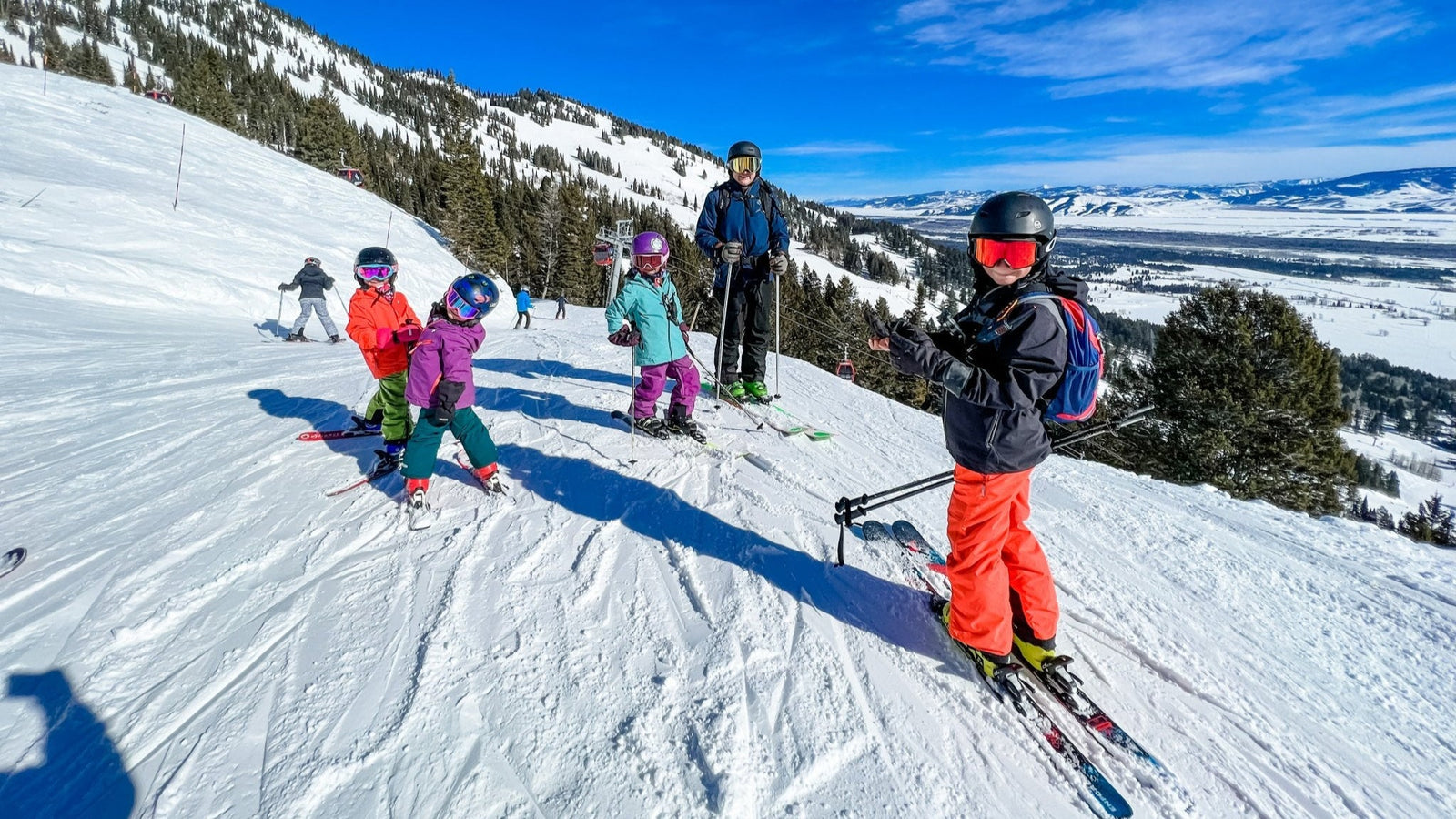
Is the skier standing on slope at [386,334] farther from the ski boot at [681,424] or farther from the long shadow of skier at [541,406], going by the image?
the ski boot at [681,424]

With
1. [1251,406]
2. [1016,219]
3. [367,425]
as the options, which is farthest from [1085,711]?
[1251,406]

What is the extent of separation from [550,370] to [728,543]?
228 inches

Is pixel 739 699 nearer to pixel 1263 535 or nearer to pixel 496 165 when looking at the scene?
pixel 1263 535

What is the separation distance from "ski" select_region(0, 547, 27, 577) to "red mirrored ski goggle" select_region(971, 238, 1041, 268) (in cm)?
571

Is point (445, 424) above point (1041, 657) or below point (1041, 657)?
above

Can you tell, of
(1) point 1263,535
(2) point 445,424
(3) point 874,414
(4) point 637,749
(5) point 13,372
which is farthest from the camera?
(3) point 874,414

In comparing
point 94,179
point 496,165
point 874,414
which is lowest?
point 874,414

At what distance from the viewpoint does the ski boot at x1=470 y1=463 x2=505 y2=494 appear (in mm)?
4594

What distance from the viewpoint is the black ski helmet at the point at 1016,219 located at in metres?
2.67

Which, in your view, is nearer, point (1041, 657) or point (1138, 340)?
point (1041, 657)

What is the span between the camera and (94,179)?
1850 centimetres

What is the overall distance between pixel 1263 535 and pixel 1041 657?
382 cm

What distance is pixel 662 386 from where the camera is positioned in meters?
6.02

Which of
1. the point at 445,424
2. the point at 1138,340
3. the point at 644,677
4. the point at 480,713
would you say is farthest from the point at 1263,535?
the point at 1138,340
